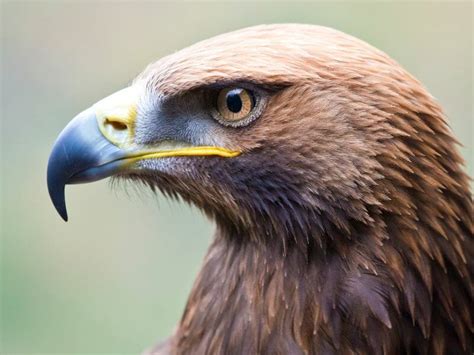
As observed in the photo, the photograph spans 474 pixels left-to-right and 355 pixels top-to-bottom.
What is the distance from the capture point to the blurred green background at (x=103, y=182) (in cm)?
592

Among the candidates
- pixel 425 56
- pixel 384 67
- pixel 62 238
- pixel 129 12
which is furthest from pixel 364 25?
pixel 384 67

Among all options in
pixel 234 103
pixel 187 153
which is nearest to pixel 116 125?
pixel 187 153

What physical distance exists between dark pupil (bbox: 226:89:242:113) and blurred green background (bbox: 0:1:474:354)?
2836 millimetres

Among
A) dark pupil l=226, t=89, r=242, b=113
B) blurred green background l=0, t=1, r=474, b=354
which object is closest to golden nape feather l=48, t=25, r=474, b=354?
dark pupil l=226, t=89, r=242, b=113

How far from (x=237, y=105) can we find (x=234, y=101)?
13mm

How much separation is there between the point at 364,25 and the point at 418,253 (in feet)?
13.9

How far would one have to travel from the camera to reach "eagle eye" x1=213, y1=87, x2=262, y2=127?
8.69 ft

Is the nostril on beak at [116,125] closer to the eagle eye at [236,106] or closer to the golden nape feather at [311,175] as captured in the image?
the golden nape feather at [311,175]

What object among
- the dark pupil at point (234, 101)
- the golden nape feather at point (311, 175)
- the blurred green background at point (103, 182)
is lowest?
the blurred green background at point (103, 182)

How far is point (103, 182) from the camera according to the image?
6.41m

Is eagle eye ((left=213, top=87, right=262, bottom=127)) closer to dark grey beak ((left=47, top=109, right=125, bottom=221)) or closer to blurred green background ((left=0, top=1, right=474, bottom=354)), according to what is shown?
dark grey beak ((left=47, top=109, right=125, bottom=221))

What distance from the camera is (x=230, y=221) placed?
2820 millimetres

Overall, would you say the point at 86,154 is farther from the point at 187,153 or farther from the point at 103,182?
the point at 103,182

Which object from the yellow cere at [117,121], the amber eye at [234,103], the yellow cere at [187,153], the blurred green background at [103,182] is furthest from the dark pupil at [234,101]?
the blurred green background at [103,182]
